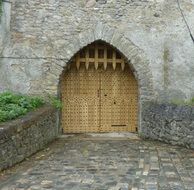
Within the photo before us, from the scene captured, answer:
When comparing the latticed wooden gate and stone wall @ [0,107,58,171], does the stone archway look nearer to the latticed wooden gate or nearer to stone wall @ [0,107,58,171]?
the latticed wooden gate

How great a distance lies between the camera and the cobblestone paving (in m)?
5.81

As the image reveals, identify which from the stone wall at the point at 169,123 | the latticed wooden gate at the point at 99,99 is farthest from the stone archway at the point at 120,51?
the latticed wooden gate at the point at 99,99

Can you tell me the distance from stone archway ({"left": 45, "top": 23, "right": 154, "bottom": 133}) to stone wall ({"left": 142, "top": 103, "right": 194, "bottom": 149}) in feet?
1.31

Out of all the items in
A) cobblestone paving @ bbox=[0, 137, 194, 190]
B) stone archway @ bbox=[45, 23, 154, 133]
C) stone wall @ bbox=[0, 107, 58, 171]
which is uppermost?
stone archway @ bbox=[45, 23, 154, 133]

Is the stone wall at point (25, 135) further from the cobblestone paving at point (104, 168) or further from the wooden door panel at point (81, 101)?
the wooden door panel at point (81, 101)

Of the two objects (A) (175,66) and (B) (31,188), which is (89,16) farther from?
(B) (31,188)

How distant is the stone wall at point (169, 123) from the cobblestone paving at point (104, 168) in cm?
21

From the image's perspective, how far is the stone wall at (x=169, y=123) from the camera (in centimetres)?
845

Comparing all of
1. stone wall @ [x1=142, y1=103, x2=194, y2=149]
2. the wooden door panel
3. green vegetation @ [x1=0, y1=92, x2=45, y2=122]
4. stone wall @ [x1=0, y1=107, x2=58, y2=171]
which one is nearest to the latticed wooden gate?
the wooden door panel

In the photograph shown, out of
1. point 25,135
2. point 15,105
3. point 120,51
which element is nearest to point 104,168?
point 25,135

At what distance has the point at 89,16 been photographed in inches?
404

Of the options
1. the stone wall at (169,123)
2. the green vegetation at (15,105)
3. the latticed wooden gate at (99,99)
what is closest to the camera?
the green vegetation at (15,105)

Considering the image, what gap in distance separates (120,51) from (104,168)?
4.11m

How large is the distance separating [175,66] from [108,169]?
174 inches
